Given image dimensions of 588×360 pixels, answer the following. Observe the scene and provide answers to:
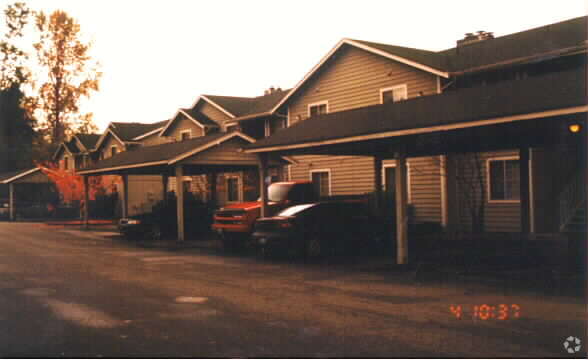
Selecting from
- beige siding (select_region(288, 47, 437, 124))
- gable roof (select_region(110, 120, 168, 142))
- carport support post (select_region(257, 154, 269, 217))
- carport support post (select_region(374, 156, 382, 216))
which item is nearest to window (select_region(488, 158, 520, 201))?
beige siding (select_region(288, 47, 437, 124))

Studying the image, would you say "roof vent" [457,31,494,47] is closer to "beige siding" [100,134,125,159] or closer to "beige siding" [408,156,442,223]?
"beige siding" [408,156,442,223]

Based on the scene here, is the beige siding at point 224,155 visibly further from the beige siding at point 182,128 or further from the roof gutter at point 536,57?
the beige siding at point 182,128

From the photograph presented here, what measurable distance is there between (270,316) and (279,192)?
468 inches

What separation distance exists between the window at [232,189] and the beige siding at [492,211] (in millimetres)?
15458

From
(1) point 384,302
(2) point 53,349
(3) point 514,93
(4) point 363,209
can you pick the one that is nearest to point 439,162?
(4) point 363,209

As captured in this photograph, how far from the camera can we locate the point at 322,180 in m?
27.3

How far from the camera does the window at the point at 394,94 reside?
2343 cm

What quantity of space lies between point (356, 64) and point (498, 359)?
67.7 feet

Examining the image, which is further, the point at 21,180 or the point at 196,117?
the point at 21,180

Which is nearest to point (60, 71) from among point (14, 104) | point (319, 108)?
point (14, 104)

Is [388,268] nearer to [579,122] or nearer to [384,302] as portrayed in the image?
[384,302]

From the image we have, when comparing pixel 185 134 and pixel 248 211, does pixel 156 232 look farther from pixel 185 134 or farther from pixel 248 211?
pixel 185 134

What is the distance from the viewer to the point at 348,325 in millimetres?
7664

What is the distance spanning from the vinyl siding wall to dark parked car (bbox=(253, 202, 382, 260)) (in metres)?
6.41
